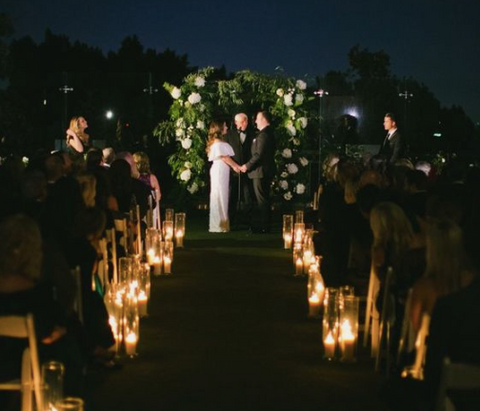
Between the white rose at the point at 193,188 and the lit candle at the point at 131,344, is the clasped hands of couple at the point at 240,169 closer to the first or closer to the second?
the white rose at the point at 193,188

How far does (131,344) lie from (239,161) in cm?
1108

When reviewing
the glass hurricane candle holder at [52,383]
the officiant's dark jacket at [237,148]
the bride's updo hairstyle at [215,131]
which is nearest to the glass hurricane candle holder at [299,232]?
the bride's updo hairstyle at [215,131]

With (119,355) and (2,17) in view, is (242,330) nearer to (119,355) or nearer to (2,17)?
(119,355)

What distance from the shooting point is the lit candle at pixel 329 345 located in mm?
8688

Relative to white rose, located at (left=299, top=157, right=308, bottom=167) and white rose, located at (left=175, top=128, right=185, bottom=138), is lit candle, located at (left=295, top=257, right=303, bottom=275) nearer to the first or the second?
white rose, located at (left=299, top=157, right=308, bottom=167)

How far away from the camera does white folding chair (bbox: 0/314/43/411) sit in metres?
5.54

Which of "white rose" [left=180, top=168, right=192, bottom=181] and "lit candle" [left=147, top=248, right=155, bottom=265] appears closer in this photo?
"lit candle" [left=147, top=248, right=155, bottom=265]

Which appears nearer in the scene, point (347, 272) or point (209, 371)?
point (209, 371)

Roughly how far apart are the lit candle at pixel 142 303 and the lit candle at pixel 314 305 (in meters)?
1.61

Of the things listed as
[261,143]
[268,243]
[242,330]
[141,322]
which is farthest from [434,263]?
[261,143]

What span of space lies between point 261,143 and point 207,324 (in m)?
8.85

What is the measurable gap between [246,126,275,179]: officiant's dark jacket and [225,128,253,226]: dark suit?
1.85 feet

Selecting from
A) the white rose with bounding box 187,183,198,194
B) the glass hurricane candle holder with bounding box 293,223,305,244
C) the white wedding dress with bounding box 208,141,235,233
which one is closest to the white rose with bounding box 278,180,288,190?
the white rose with bounding box 187,183,198,194

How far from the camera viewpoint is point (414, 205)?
997cm
